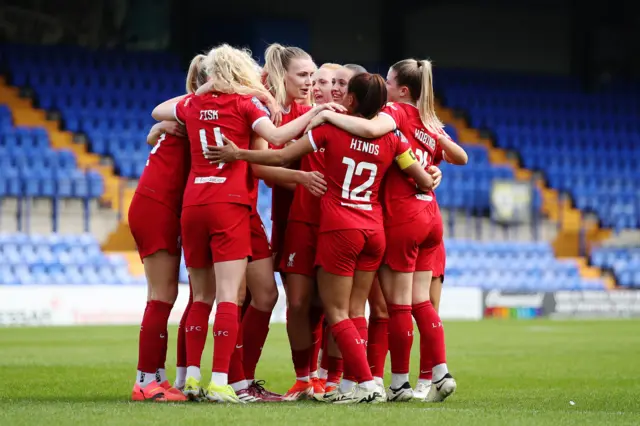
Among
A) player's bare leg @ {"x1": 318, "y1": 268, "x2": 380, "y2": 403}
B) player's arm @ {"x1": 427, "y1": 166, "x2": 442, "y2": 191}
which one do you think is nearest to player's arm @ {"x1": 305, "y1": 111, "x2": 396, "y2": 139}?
player's arm @ {"x1": 427, "y1": 166, "x2": 442, "y2": 191}

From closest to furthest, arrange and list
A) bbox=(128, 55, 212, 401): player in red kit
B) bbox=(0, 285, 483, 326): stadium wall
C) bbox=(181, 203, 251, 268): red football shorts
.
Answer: bbox=(181, 203, 251, 268): red football shorts, bbox=(128, 55, 212, 401): player in red kit, bbox=(0, 285, 483, 326): stadium wall

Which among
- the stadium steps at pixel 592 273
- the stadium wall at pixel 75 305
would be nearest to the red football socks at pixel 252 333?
the stadium wall at pixel 75 305

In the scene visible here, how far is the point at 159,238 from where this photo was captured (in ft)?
22.9

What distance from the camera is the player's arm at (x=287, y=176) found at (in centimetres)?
684

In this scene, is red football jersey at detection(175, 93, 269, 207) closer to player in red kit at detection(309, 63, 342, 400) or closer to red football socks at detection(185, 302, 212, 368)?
red football socks at detection(185, 302, 212, 368)

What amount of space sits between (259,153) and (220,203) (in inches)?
15.3

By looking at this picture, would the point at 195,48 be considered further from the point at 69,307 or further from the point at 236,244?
the point at 236,244

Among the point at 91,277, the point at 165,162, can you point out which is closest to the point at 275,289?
the point at 165,162

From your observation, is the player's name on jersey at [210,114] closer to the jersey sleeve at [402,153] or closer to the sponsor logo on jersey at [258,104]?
the sponsor logo on jersey at [258,104]

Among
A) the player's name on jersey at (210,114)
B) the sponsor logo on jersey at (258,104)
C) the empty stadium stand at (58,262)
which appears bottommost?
the empty stadium stand at (58,262)

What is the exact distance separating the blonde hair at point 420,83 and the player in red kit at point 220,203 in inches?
33.2

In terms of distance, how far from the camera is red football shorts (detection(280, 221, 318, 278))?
7.12 metres

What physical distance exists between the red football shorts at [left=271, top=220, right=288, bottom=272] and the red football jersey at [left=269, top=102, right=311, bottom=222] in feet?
0.11

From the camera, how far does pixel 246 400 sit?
6816 mm
